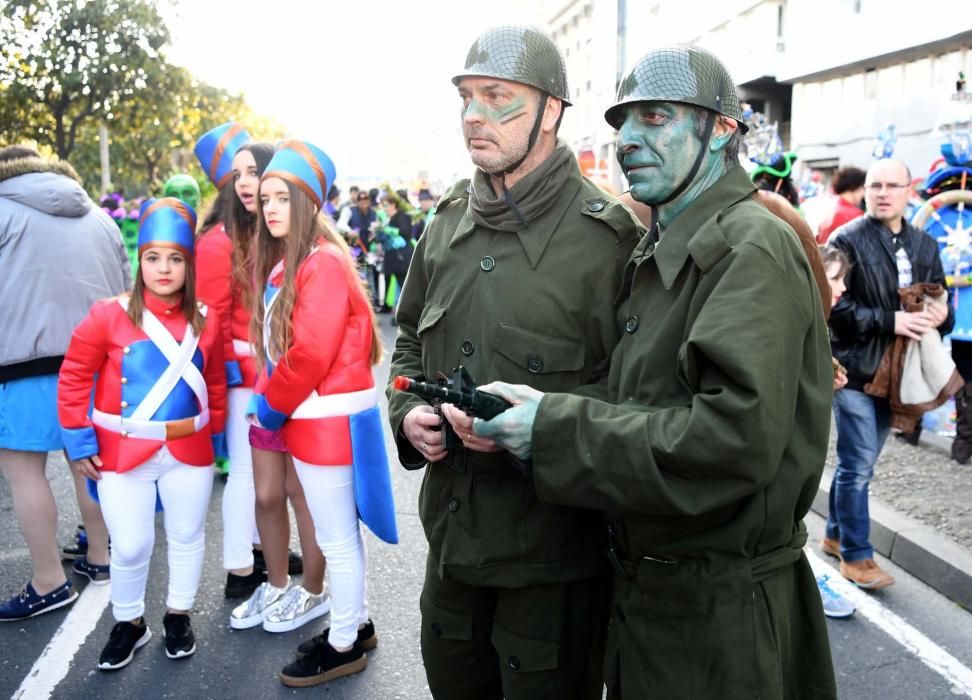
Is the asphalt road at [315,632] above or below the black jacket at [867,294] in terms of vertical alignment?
below

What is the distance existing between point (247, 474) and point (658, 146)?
286cm

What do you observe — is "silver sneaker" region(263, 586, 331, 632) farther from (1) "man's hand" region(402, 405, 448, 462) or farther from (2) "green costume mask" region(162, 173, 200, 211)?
(2) "green costume mask" region(162, 173, 200, 211)

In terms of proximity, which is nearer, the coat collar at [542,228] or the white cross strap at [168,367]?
the coat collar at [542,228]

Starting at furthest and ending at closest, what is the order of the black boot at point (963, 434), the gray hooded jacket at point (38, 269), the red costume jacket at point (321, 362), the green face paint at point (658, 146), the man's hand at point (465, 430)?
the black boot at point (963, 434)
the gray hooded jacket at point (38, 269)
the red costume jacket at point (321, 362)
the man's hand at point (465, 430)
the green face paint at point (658, 146)

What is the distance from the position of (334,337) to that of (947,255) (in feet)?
15.2

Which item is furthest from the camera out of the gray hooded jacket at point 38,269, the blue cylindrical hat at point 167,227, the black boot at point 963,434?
the black boot at point 963,434

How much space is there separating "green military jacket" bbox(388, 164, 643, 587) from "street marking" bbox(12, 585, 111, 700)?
6.94ft

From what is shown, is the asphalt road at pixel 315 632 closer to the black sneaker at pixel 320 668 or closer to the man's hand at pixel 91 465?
the black sneaker at pixel 320 668

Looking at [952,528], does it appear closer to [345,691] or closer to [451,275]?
[345,691]

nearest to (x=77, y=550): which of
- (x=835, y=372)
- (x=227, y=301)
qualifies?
(x=227, y=301)

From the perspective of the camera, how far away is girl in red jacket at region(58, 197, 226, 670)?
364 centimetres

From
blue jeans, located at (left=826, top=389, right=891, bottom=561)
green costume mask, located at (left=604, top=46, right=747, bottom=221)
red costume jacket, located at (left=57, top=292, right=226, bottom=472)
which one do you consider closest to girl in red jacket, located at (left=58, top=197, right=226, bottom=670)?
red costume jacket, located at (left=57, top=292, right=226, bottom=472)

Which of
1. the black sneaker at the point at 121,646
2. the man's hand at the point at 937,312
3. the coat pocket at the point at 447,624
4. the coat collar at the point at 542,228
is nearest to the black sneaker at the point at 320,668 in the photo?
the black sneaker at the point at 121,646

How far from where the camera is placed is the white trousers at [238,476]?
4.18 meters
